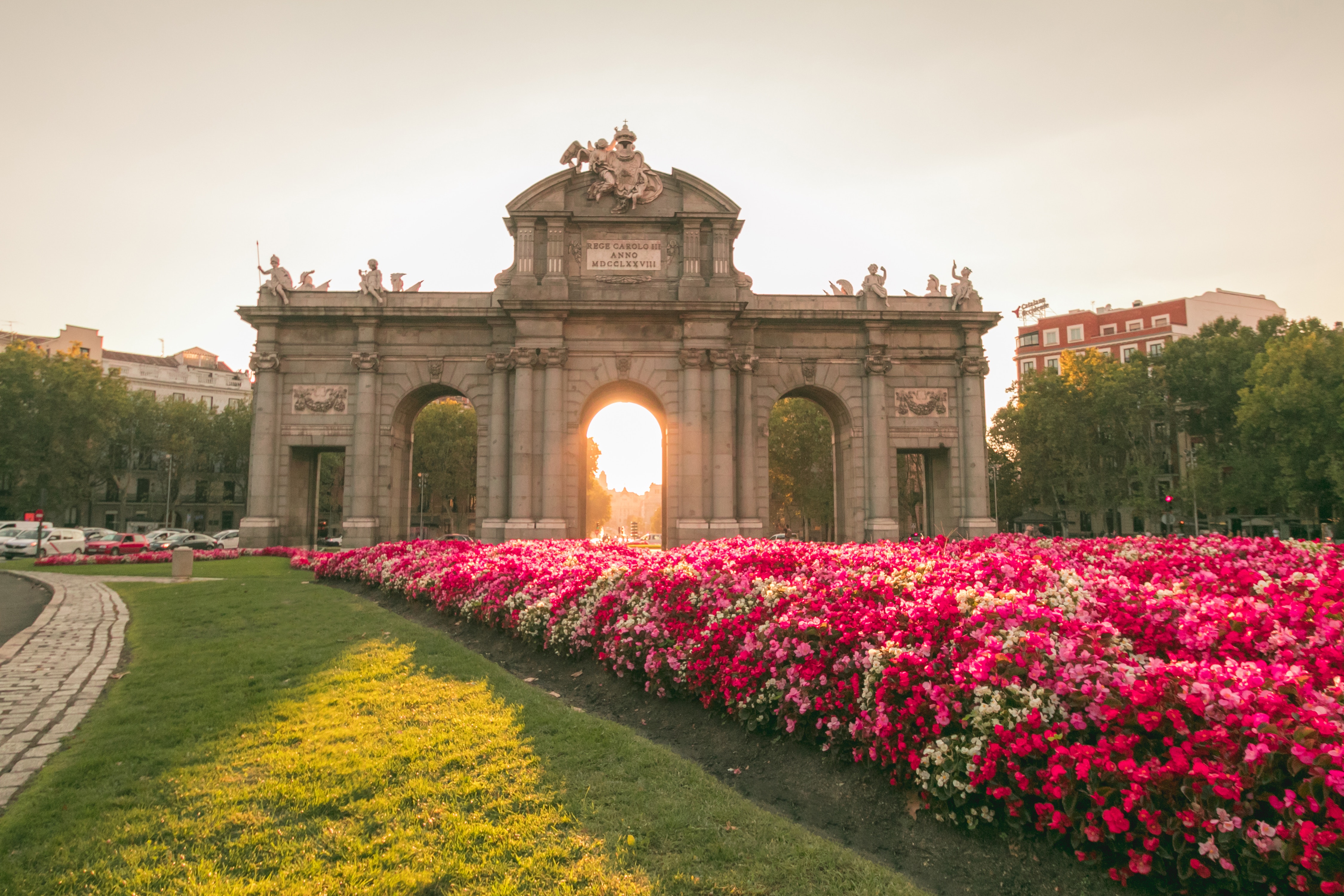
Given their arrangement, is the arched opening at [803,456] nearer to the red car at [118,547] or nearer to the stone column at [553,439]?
the stone column at [553,439]

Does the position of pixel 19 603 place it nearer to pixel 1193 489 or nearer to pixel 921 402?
pixel 921 402

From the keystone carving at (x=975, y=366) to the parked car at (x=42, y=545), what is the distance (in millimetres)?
38342

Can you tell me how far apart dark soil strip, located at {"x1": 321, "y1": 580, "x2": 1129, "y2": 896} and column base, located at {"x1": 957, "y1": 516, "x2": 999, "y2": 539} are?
2402cm

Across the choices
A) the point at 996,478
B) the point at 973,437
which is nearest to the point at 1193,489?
the point at 996,478

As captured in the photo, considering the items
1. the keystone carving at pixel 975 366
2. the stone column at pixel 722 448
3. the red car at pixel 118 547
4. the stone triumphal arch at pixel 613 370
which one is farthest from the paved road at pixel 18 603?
the keystone carving at pixel 975 366

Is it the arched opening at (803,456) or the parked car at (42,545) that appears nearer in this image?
the parked car at (42,545)

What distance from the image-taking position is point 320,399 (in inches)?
1233

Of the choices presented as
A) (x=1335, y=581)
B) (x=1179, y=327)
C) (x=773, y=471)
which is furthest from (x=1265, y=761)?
(x=1179, y=327)

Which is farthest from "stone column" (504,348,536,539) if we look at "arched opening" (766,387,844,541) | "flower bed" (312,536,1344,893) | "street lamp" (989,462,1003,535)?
"street lamp" (989,462,1003,535)

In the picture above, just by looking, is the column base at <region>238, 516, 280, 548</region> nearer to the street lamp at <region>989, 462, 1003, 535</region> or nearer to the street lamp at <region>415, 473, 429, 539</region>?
the street lamp at <region>415, 473, 429, 539</region>

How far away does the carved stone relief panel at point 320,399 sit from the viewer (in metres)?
31.2

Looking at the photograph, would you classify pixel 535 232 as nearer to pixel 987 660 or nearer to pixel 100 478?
pixel 987 660

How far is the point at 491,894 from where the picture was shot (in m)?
4.59

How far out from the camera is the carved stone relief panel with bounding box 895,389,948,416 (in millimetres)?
31828
